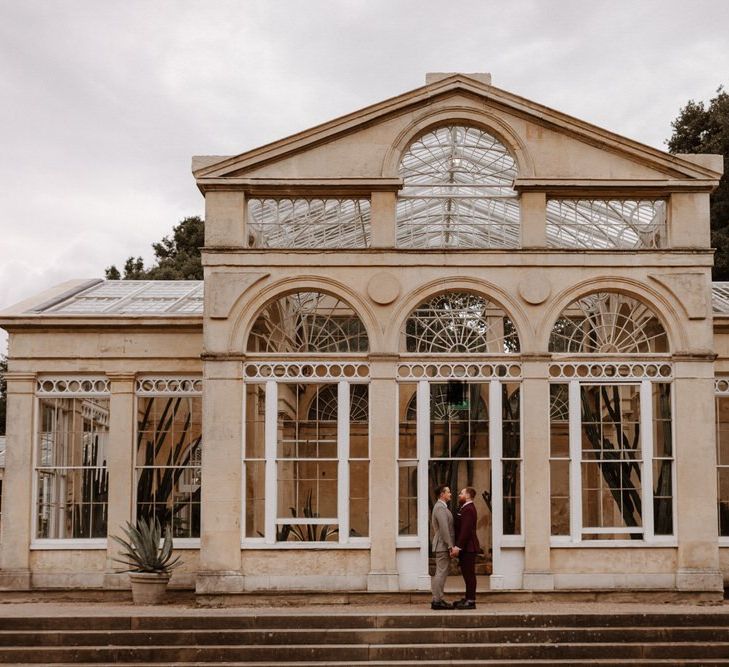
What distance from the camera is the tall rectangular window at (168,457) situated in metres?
20.2

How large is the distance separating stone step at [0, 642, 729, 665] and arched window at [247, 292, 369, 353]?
5310 millimetres

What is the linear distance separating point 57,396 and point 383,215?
6502mm

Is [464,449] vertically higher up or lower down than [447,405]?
lower down

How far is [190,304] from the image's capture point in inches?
853

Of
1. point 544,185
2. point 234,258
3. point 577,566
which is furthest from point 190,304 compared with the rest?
point 577,566

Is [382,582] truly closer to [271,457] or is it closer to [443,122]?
[271,457]

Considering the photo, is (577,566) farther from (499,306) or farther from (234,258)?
(234,258)

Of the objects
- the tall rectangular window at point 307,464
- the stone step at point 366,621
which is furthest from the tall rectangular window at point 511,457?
the stone step at point 366,621

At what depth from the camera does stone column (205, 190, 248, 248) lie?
18359mm

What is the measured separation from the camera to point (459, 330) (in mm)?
18766

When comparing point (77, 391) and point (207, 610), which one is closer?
point (207, 610)

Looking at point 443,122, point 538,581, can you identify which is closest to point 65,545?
point 538,581

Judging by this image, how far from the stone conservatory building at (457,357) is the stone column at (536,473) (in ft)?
0.11

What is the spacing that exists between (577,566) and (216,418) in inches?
230
